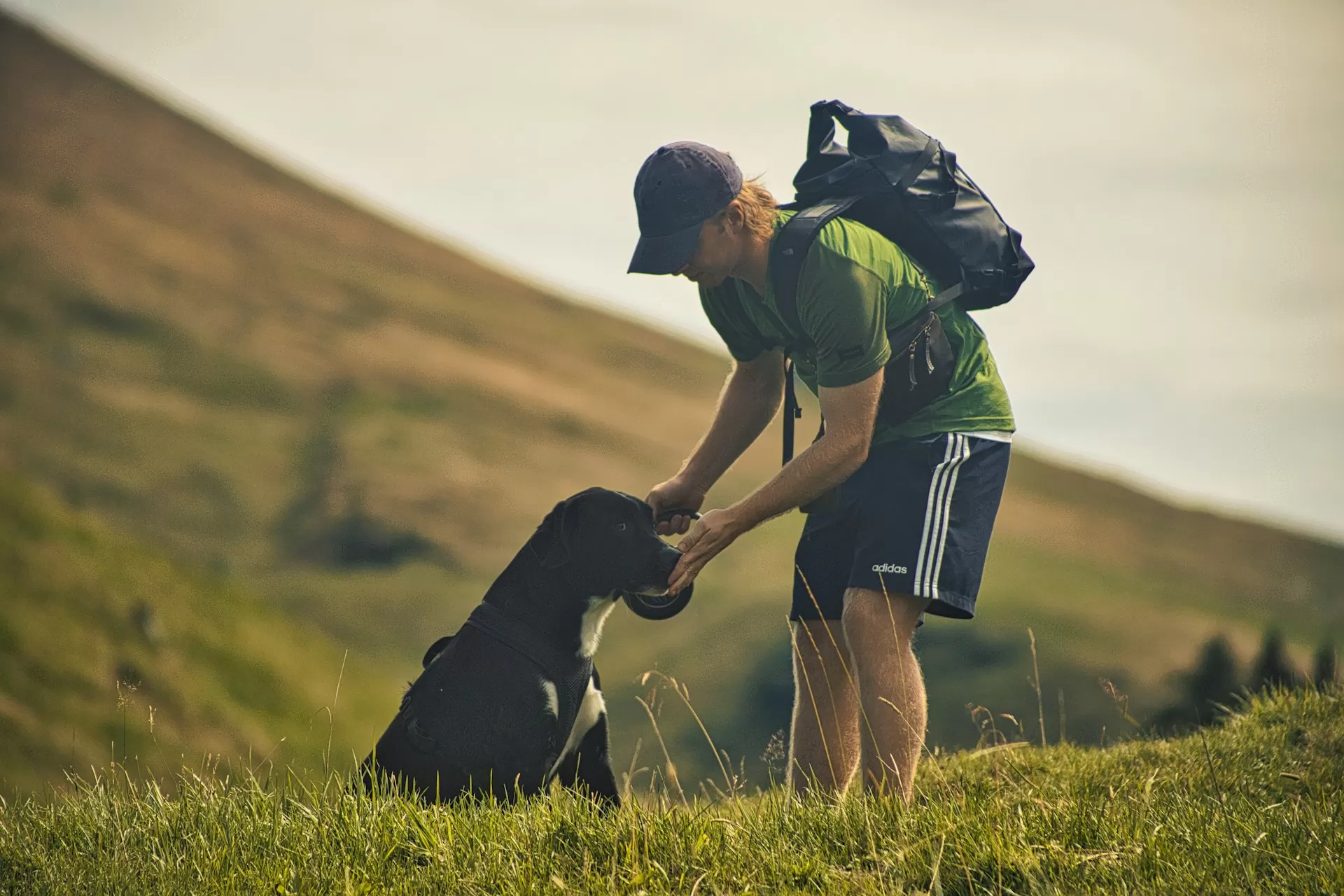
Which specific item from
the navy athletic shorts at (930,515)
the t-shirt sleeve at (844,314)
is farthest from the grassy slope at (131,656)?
the t-shirt sleeve at (844,314)

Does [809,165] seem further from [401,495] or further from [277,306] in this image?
[277,306]

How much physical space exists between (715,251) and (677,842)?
210 centimetres

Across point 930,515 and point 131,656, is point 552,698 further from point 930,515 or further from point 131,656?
point 131,656

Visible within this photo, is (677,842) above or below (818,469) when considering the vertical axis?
below

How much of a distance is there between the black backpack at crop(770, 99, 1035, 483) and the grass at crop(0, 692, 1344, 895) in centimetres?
146

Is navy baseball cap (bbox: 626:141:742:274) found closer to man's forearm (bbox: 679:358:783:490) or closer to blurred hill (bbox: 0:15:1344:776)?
man's forearm (bbox: 679:358:783:490)

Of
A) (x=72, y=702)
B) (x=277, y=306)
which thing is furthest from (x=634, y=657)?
(x=277, y=306)

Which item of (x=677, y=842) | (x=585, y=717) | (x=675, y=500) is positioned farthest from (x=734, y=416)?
(x=677, y=842)

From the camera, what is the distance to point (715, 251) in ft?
13.5

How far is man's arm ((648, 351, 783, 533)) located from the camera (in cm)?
480

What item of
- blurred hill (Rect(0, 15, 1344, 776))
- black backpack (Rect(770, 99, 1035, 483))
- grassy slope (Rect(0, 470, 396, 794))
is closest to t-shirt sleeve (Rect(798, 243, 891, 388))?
black backpack (Rect(770, 99, 1035, 483))

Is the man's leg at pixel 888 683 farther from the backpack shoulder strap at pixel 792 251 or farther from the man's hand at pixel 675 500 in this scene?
the backpack shoulder strap at pixel 792 251

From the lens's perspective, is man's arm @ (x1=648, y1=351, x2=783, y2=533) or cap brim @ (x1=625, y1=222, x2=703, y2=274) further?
man's arm @ (x1=648, y1=351, x2=783, y2=533)

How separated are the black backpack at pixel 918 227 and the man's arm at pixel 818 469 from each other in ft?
0.67
